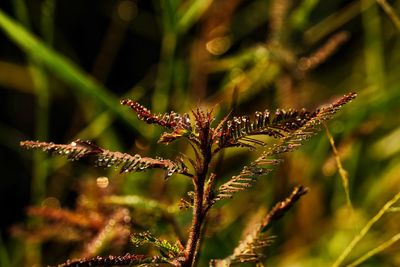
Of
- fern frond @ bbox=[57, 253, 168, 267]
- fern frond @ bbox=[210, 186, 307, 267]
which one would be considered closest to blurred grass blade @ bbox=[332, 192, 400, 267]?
fern frond @ bbox=[210, 186, 307, 267]

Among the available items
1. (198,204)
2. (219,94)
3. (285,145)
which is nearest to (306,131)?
(285,145)

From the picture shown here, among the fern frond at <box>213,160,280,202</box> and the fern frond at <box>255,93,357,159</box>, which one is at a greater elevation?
the fern frond at <box>255,93,357,159</box>

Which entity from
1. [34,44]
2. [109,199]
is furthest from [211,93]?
[109,199]

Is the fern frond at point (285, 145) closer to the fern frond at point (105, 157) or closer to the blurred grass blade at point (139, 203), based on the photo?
the fern frond at point (105, 157)

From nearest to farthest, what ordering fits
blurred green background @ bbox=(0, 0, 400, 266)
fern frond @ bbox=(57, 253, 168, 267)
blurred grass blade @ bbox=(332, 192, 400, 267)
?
fern frond @ bbox=(57, 253, 168, 267), blurred grass blade @ bbox=(332, 192, 400, 267), blurred green background @ bbox=(0, 0, 400, 266)

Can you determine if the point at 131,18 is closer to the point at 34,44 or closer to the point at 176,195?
the point at 34,44

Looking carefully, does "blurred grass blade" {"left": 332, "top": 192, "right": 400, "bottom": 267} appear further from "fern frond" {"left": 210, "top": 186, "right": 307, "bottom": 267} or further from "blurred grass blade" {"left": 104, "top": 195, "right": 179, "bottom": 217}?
"blurred grass blade" {"left": 104, "top": 195, "right": 179, "bottom": 217}

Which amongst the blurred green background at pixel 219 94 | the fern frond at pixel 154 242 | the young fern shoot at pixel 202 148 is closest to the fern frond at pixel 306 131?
the young fern shoot at pixel 202 148
